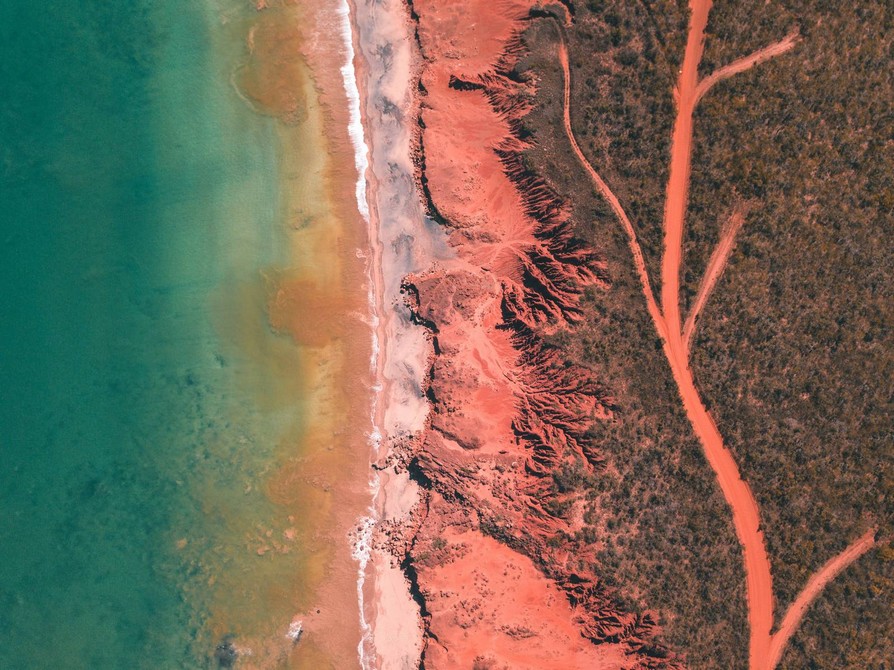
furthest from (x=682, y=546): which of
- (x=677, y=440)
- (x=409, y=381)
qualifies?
(x=409, y=381)

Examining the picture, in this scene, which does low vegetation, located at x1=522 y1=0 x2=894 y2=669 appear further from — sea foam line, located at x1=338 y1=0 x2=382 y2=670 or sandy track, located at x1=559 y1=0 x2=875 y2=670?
sea foam line, located at x1=338 y1=0 x2=382 y2=670

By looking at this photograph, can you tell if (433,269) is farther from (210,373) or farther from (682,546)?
(682,546)

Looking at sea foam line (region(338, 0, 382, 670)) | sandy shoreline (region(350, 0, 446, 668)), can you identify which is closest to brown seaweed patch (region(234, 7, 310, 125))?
sea foam line (region(338, 0, 382, 670))

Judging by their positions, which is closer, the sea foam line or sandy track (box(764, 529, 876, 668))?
sandy track (box(764, 529, 876, 668))

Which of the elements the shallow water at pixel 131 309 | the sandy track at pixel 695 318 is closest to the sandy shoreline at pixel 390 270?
the shallow water at pixel 131 309

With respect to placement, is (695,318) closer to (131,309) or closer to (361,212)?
(361,212)

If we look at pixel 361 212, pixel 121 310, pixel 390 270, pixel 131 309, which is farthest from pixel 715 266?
pixel 121 310
